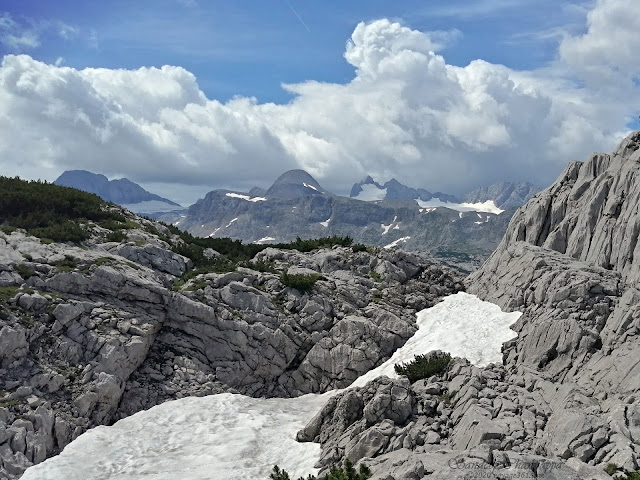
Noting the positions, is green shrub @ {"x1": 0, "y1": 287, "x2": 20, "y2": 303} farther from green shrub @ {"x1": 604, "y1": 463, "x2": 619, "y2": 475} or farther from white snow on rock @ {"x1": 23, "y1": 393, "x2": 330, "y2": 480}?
green shrub @ {"x1": 604, "y1": 463, "x2": 619, "y2": 475}

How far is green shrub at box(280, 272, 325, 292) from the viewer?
44.4 m

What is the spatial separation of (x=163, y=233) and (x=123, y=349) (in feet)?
66.9

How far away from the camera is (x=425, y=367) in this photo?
32.9 metres

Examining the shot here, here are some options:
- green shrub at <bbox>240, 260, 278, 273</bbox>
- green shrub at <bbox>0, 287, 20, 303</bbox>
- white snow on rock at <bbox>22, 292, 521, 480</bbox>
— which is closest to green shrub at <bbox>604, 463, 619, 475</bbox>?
white snow on rock at <bbox>22, 292, 521, 480</bbox>

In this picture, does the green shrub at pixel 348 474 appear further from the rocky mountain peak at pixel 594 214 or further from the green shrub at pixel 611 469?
the rocky mountain peak at pixel 594 214

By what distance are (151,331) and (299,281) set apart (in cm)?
1207

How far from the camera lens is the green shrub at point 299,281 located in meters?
44.4

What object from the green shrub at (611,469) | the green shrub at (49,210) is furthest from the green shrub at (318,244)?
the green shrub at (611,469)

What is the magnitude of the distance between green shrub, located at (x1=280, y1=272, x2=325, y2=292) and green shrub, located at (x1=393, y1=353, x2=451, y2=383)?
466 inches

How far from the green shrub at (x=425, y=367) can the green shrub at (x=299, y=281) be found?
38.8 feet

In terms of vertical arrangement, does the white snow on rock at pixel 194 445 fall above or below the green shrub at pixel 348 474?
below

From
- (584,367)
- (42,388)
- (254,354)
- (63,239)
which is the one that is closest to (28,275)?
(63,239)

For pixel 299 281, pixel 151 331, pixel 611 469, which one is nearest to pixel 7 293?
pixel 151 331

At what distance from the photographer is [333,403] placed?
101 ft
